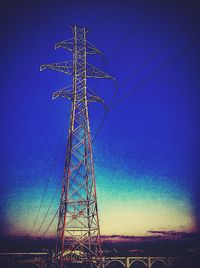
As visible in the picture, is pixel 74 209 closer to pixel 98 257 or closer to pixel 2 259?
pixel 98 257

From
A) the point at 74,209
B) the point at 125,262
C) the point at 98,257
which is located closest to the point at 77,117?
the point at 74,209

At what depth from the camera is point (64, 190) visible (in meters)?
14.4

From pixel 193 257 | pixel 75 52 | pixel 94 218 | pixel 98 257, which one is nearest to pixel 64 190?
pixel 94 218

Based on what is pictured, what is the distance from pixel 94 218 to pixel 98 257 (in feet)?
7.61

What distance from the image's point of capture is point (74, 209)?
45.8 ft

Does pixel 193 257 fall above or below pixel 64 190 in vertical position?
below

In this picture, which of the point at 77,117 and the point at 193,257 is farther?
the point at 193,257

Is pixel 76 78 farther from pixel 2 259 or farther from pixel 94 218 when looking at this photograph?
pixel 2 259

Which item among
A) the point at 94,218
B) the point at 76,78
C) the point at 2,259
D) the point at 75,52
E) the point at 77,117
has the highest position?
the point at 75,52

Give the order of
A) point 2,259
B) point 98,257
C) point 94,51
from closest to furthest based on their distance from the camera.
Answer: point 98,257, point 94,51, point 2,259

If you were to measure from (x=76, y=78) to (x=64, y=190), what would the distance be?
299 inches

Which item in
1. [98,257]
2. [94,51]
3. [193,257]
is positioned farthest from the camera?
[193,257]

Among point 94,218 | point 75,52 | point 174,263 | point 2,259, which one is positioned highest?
point 75,52

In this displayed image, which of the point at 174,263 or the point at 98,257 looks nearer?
the point at 98,257
